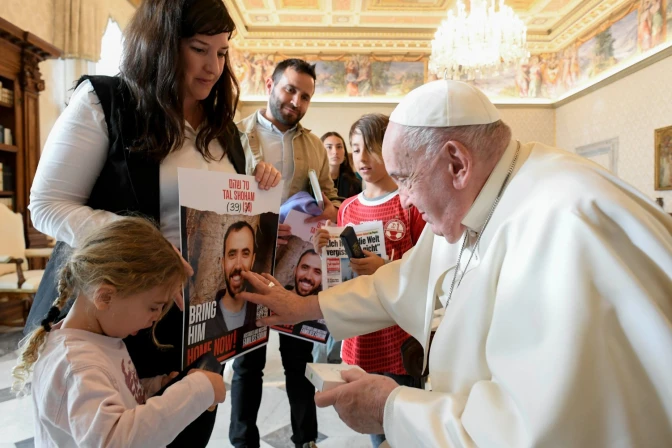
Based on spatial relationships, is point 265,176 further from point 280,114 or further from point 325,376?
point 280,114

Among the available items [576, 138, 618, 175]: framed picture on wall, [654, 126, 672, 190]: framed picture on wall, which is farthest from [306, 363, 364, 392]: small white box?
[576, 138, 618, 175]: framed picture on wall

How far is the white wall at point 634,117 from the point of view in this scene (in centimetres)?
838

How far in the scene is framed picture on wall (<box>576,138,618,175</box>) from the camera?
9.71 m

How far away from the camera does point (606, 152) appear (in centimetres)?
1002

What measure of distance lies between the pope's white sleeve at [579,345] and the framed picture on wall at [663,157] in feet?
28.9

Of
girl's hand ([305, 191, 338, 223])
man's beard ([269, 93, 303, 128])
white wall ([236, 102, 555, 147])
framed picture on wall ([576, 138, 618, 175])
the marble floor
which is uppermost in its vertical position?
white wall ([236, 102, 555, 147])

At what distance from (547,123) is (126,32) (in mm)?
12384

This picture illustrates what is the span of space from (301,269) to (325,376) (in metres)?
0.73

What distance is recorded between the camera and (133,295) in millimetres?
1210

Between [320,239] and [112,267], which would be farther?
[320,239]

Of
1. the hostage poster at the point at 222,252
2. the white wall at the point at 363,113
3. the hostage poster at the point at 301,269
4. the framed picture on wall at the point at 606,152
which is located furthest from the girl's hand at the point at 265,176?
the white wall at the point at 363,113

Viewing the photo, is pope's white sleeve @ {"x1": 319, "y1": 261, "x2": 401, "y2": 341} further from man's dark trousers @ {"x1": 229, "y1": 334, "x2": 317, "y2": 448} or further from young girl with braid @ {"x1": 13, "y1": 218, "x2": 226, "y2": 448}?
young girl with braid @ {"x1": 13, "y1": 218, "x2": 226, "y2": 448}

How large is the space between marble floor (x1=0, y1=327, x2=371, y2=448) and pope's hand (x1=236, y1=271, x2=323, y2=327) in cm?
136

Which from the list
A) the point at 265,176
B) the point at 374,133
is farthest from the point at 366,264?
the point at 374,133
